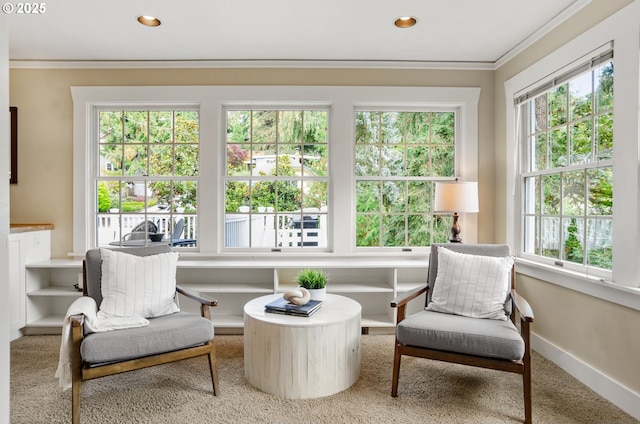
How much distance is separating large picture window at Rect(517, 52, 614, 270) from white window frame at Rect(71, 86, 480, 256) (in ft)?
1.89

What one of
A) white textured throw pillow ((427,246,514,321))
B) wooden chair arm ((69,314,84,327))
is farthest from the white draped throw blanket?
white textured throw pillow ((427,246,514,321))

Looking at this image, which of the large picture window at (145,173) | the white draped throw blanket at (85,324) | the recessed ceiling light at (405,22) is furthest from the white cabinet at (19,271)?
the recessed ceiling light at (405,22)

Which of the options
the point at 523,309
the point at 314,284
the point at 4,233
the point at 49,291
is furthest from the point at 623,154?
the point at 49,291

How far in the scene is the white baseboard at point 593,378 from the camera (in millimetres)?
2018

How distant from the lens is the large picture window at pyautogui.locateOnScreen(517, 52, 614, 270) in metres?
2.32

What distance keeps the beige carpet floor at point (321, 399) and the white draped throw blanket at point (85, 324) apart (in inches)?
10.1

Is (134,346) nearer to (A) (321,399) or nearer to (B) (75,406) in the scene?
(B) (75,406)

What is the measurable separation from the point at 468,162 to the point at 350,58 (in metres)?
1.52

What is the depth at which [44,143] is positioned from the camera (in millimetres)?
3473

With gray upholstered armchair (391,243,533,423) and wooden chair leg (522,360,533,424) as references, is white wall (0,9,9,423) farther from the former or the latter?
wooden chair leg (522,360,533,424)

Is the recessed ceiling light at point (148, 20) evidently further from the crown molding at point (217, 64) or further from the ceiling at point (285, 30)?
the crown molding at point (217, 64)

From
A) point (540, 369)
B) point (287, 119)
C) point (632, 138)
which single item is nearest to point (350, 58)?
point (287, 119)

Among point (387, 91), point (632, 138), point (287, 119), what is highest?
point (387, 91)

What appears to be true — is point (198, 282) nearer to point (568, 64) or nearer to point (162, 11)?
point (162, 11)
